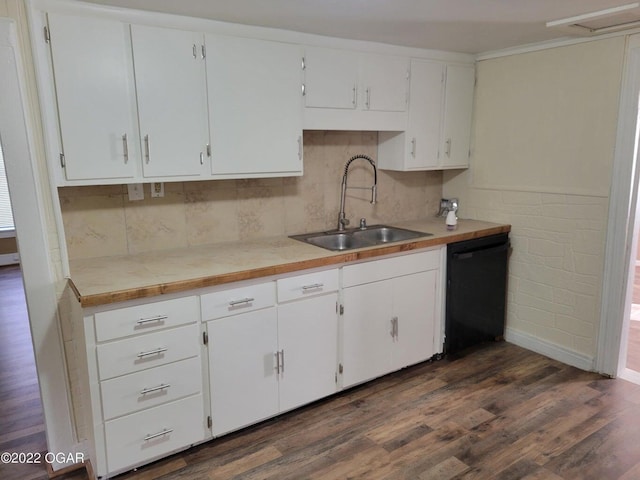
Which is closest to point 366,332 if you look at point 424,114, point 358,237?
point 358,237

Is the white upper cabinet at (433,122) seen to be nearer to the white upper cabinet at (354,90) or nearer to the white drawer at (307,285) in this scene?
the white upper cabinet at (354,90)

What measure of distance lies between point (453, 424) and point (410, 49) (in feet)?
7.70

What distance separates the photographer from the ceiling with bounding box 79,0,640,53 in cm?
217

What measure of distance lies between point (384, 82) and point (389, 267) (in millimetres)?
1205

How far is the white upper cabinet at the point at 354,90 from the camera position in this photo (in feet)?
9.08

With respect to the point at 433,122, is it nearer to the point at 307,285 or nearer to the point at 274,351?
the point at 307,285

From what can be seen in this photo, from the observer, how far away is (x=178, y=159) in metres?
2.39

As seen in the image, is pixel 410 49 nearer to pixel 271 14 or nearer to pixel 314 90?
pixel 314 90

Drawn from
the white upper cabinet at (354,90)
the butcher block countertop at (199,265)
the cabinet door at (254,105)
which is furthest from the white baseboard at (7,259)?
the white upper cabinet at (354,90)

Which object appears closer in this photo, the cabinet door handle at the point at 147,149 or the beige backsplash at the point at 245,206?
the cabinet door handle at the point at 147,149

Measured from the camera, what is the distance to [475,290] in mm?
3268

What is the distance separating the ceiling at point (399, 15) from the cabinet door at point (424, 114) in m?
0.31

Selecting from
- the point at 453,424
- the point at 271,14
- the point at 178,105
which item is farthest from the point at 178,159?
the point at 453,424

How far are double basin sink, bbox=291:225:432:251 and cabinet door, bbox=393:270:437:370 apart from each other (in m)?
0.30
